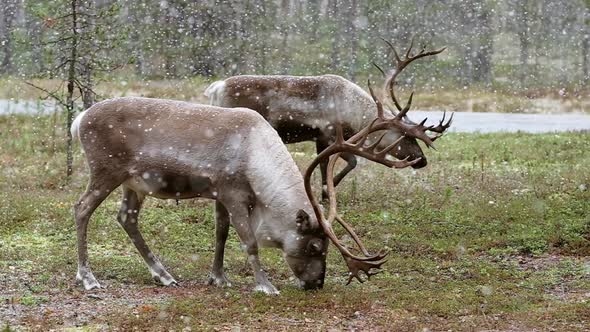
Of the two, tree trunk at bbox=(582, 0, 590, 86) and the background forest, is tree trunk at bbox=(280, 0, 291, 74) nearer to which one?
the background forest

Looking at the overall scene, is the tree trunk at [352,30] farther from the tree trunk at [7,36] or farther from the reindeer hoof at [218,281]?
the reindeer hoof at [218,281]

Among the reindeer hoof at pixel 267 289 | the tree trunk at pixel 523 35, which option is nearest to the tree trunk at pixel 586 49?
the tree trunk at pixel 523 35

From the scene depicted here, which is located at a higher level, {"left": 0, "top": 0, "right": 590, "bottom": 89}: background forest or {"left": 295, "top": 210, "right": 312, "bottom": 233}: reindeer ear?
{"left": 295, "top": 210, "right": 312, "bottom": 233}: reindeer ear

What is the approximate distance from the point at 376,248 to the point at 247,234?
2277mm

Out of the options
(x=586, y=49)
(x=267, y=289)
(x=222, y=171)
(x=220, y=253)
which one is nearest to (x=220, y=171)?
(x=222, y=171)

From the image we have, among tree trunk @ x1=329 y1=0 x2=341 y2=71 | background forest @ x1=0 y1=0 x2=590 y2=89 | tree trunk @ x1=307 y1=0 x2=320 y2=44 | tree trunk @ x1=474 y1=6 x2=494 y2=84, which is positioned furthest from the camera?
tree trunk @ x1=307 y1=0 x2=320 y2=44

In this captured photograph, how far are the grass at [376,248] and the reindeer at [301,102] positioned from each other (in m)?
0.98

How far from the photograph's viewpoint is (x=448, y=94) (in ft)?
92.5

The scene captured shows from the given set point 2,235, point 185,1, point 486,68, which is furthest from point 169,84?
point 2,235

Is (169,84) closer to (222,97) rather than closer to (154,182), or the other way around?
(222,97)

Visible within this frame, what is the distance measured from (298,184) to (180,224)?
125 inches

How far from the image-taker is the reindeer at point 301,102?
11531mm

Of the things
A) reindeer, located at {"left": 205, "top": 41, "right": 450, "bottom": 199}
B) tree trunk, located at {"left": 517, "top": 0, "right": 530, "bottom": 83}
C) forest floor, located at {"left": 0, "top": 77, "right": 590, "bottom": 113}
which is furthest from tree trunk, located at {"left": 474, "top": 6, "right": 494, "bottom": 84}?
reindeer, located at {"left": 205, "top": 41, "right": 450, "bottom": 199}

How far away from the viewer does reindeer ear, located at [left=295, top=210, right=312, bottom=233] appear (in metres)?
7.86
